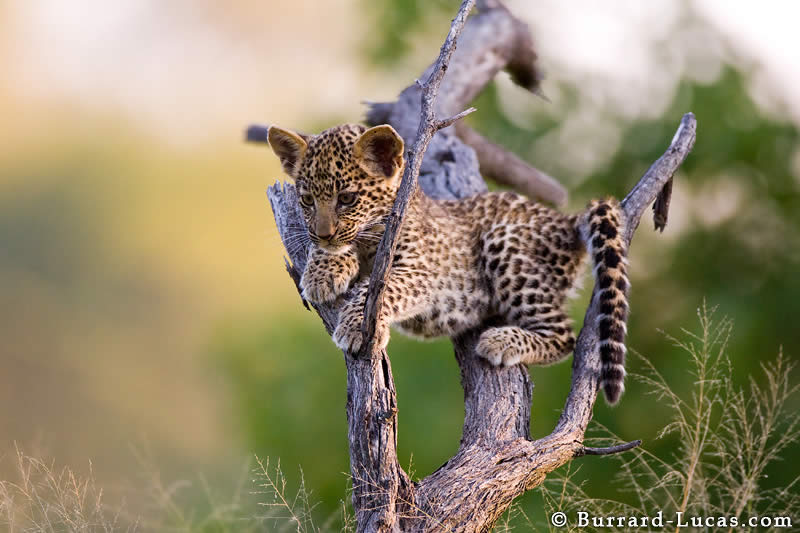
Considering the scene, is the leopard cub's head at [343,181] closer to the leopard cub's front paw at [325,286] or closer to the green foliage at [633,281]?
the leopard cub's front paw at [325,286]

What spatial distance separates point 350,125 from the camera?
5.57 m

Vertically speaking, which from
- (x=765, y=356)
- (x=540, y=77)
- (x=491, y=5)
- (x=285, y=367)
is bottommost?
(x=285, y=367)

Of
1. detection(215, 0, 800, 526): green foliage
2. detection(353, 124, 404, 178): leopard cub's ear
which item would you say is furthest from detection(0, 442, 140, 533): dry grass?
detection(215, 0, 800, 526): green foliage

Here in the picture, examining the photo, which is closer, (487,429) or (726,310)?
(487,429)

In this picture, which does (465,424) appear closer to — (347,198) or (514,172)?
(347,198)

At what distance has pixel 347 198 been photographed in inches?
209

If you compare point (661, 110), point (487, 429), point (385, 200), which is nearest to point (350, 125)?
point (385, 200)

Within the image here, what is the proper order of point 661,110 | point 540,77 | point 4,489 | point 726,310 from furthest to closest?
point 661,110
point 726,310
point 540,77
point 4,489

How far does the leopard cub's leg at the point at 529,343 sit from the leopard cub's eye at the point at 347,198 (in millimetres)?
1145

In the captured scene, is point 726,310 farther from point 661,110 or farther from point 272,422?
point 272,422

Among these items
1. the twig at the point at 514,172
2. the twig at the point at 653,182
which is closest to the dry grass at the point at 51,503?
the twig at the point at 653,182

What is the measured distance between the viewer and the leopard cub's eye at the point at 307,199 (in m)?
5.38

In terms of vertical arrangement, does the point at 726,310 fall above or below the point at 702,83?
below

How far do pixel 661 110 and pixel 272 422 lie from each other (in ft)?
27.3
